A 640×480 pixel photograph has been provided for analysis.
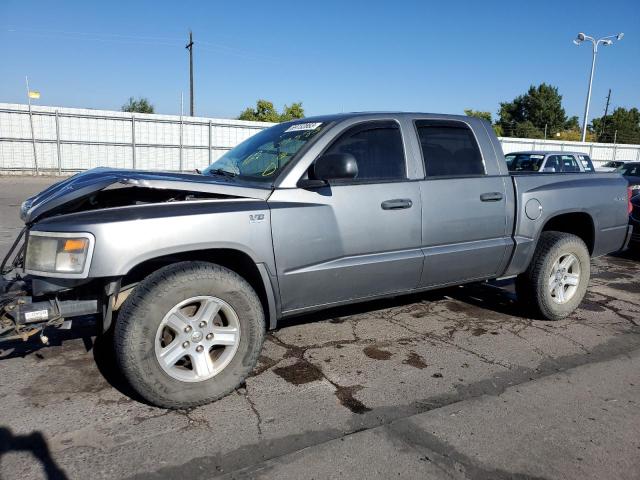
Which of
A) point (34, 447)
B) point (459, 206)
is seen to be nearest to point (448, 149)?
point (459, 206)

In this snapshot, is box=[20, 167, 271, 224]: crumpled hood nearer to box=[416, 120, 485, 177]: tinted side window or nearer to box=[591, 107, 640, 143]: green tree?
box=[416, 120, 485, 177]: tinted side window

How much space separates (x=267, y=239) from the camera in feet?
10.7

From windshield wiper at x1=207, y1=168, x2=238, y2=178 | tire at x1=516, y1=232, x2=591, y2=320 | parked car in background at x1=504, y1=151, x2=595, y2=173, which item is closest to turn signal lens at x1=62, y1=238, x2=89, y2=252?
windshield wiper at x1=207, y1=168, x2=238, y2=178

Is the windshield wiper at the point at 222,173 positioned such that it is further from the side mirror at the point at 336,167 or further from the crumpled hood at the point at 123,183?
the side mirror at the point at 336,167

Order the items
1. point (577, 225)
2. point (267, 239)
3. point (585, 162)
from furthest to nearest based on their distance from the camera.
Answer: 1. point (585, 162)
2. point (577, 225)
3. point (267, 239)

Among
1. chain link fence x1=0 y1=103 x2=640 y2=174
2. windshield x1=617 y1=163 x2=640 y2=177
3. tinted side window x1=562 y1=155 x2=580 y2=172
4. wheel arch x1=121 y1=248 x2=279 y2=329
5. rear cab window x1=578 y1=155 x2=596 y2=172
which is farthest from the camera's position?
chain link fence x1=0 y1=103 x2=640 y2=174

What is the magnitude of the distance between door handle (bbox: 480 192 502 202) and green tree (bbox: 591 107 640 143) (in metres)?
66.0

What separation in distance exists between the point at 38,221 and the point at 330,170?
1.83 m

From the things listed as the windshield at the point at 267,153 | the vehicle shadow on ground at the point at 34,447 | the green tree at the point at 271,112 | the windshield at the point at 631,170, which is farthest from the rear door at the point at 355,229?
the green tree at the point at 271,112

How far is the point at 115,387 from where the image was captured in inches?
132

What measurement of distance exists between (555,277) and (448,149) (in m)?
1.77

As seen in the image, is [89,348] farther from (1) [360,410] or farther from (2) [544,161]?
(2) [544,161]

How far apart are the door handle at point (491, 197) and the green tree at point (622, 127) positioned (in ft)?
217

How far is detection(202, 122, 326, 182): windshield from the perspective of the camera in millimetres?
3670
